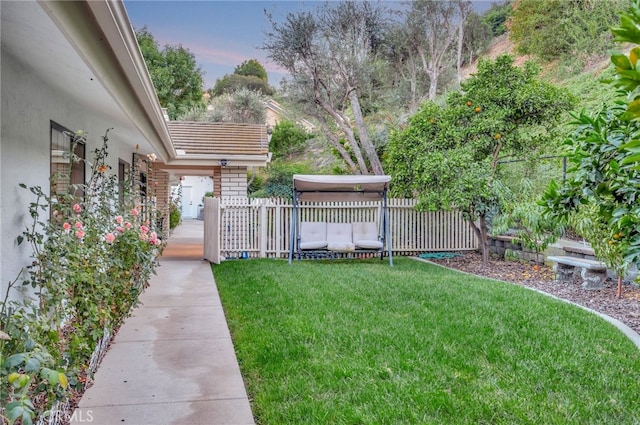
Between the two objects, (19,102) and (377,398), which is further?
(19,102)

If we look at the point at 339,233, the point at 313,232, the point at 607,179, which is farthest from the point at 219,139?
the point at 607,179

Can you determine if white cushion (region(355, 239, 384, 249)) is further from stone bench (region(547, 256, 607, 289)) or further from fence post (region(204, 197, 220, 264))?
stone bench (region(547, 256, 607, 289))

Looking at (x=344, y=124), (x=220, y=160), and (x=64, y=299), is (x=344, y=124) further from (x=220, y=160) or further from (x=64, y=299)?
(x=64, y=299)

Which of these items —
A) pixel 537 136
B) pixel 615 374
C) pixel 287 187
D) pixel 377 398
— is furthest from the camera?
pixel 287 187

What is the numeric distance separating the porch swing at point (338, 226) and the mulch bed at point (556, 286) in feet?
5.34

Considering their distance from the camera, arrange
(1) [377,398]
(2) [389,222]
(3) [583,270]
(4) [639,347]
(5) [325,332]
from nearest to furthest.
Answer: (1) [377,398] < (4) [639,347] < (5) [325,332] < (3) [583,270] < (2) [389,222]

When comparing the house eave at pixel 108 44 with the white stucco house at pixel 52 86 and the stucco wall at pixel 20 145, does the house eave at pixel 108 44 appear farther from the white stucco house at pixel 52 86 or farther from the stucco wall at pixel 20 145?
the stucco wall at pixel 20 145

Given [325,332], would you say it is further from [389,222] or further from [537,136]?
[537,136]

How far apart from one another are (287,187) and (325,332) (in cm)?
1568

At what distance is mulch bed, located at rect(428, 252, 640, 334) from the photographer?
5.92 m

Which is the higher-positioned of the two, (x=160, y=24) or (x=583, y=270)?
(x=160, y=24)

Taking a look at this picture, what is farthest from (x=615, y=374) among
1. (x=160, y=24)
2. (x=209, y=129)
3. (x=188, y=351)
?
(x=160, y=24)

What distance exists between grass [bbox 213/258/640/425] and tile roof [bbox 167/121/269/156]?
263 inches

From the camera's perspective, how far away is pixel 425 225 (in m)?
12.0
